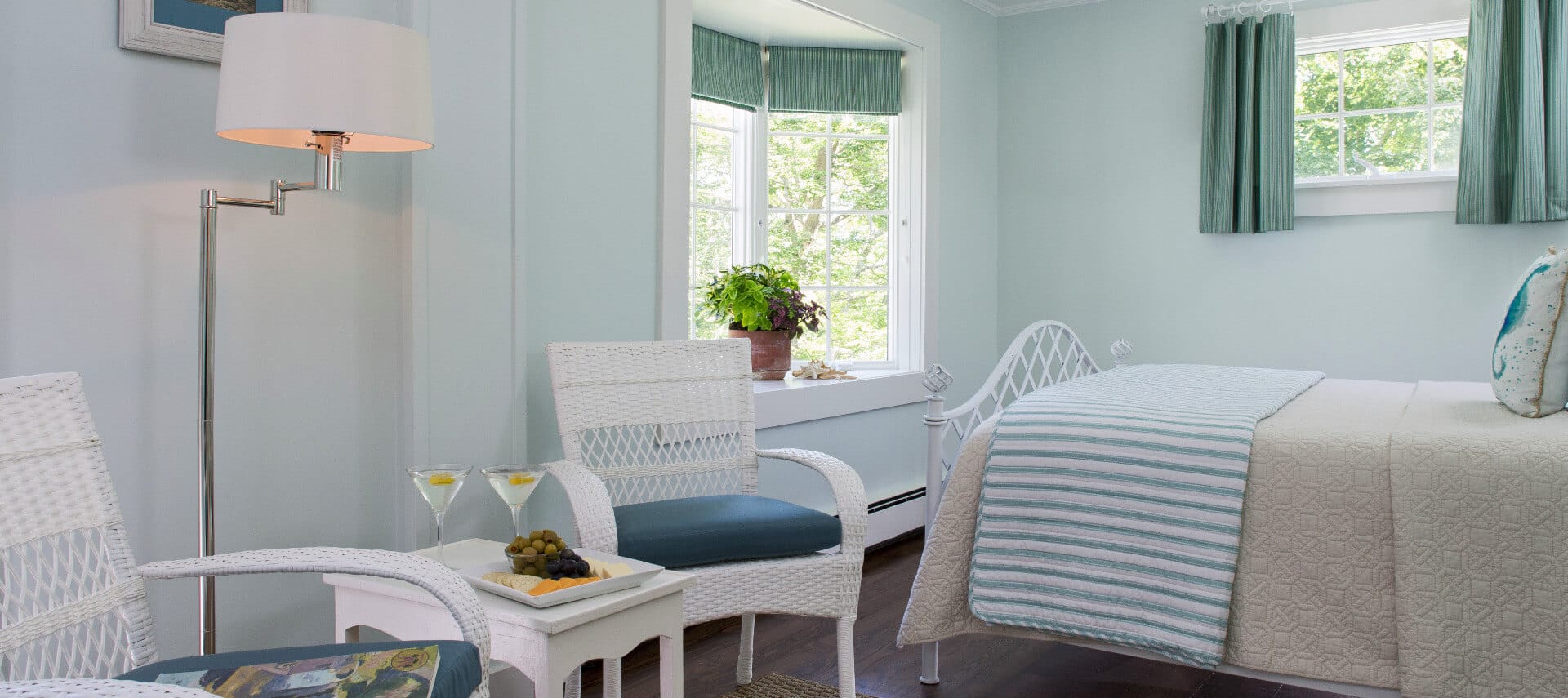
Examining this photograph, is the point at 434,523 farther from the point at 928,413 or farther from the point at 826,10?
the point at 826,10

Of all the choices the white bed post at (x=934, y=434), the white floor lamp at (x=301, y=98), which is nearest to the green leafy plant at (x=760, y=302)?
the white bed post at (x=934, y=434)

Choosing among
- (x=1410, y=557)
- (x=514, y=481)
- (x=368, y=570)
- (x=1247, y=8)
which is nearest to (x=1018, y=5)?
(x=1247, y=8)

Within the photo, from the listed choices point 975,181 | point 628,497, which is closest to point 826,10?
point 975,181

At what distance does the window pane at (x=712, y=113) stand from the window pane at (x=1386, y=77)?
2.26 meters

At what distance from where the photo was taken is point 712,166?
3.93 metres

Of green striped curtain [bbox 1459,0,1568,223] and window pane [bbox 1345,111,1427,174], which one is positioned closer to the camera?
green striped curtain [bbox 1459,0,1568,223]

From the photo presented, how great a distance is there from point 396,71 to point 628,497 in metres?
1.26

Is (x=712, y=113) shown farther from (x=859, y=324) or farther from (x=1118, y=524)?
(x=1118, y=524)

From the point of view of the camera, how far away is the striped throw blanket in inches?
77.6

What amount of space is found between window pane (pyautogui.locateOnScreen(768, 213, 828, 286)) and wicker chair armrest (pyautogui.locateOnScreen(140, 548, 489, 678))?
111 inches

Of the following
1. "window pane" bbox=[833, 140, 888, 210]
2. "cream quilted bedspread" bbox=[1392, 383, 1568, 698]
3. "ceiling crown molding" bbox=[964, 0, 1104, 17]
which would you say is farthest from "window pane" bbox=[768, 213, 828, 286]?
"cream quilted bedspread" bbox=[1392, 383, 1568, 698]

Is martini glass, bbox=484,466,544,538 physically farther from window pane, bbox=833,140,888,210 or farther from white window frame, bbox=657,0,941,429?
window pane, bbox=833,140,888,210

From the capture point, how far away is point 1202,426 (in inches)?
82.8

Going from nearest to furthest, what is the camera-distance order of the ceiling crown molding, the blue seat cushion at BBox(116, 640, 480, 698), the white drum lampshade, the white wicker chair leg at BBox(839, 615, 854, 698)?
the blue seat cushion at BBox(116, 640, 480, 698) < the white drum lampshade < the white wicker chair leg at BBox(839, 615, 854, 698) < the ceiling crown molding
